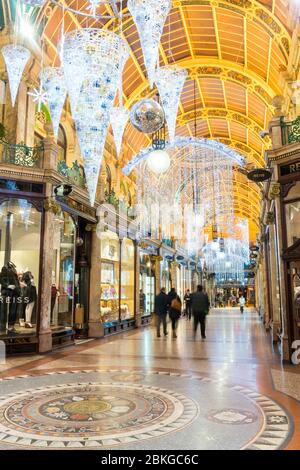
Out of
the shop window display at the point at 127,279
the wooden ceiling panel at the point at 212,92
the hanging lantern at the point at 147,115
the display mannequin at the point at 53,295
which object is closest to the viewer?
the hanging lantern at the point at 147,115

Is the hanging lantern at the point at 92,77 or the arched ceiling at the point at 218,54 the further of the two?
the arched ceiling at the point at 218,54

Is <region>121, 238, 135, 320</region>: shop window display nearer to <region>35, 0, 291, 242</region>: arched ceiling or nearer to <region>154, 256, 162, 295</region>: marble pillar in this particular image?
<region>154, 256, 162, 295</region>: marble pillar

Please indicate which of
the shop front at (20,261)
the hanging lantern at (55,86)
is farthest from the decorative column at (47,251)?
the hanging lantern at (55,86)

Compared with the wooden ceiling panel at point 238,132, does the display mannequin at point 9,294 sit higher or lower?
lower

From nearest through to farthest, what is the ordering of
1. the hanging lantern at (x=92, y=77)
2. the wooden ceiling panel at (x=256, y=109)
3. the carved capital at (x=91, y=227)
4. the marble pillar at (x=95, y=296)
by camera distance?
1. the hanging lantern at (x=92, y=77)
2. the marble pillar at (x=95, y=296)
3. the carved capital at (x=91, y=227)
4. the wooden ceiling panel at (x=256, y=109)

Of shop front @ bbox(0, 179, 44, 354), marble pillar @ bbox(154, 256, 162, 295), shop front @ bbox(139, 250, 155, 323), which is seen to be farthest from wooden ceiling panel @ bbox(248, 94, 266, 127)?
shop front @ bbox(0, 179, 44, 354)

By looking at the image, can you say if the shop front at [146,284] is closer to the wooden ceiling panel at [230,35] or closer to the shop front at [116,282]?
the shop front at [116,282]

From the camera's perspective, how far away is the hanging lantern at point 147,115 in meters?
6.78

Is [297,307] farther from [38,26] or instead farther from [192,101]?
[192,101]

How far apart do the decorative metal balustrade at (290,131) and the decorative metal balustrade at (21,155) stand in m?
5.78

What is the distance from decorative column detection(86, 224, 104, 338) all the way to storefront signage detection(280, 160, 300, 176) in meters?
6.62

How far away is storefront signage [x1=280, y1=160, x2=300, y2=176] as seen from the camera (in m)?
7.90

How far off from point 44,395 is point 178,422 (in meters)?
2.01

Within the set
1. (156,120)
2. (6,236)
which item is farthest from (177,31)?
(6,236)
